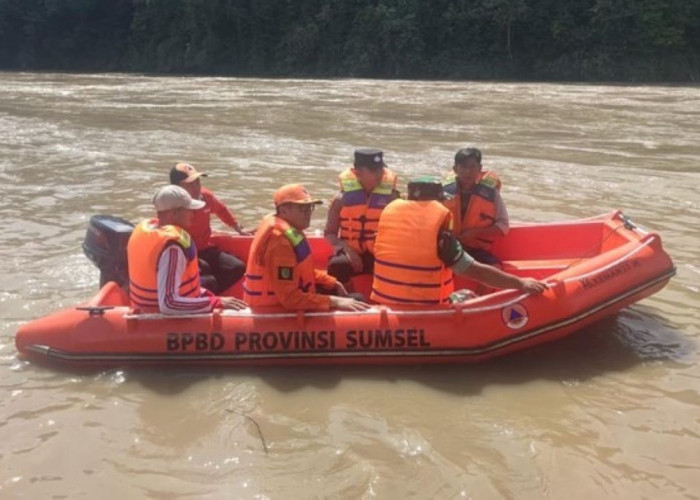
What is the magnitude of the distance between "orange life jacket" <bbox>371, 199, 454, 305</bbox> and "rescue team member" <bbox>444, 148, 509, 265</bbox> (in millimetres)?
860

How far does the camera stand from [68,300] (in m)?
4.95

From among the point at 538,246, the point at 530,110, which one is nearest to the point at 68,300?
the point at 538,246

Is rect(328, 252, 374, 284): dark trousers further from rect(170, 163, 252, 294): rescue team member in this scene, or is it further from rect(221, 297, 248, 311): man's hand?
rect(221, 297, 248, 311): man's hand

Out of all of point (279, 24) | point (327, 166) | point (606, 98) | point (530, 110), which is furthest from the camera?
point (279, 24)

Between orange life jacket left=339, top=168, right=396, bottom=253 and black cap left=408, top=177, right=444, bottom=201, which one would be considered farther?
orange life jacket left=339, top=168, right=396, bottom=253

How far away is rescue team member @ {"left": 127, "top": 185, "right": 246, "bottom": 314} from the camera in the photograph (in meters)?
3.67

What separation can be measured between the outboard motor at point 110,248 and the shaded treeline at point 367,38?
25146 millimetres

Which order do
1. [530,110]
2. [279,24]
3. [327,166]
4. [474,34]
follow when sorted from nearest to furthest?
[327,166]
[530,110]
[474,34]
[279,24]

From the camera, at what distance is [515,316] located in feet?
12.8

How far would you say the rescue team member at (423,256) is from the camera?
3.72m

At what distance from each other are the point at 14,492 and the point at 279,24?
116 feet

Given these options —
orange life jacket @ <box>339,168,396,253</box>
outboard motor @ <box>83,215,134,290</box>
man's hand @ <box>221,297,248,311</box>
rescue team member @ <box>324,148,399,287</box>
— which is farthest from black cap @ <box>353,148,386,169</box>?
outboard motor @ <box>83,215,134,290</box>

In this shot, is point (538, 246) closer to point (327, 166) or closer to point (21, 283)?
point (21, 283)

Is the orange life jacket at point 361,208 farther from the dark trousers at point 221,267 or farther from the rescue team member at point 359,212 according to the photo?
the dark trousers at point 221,267
